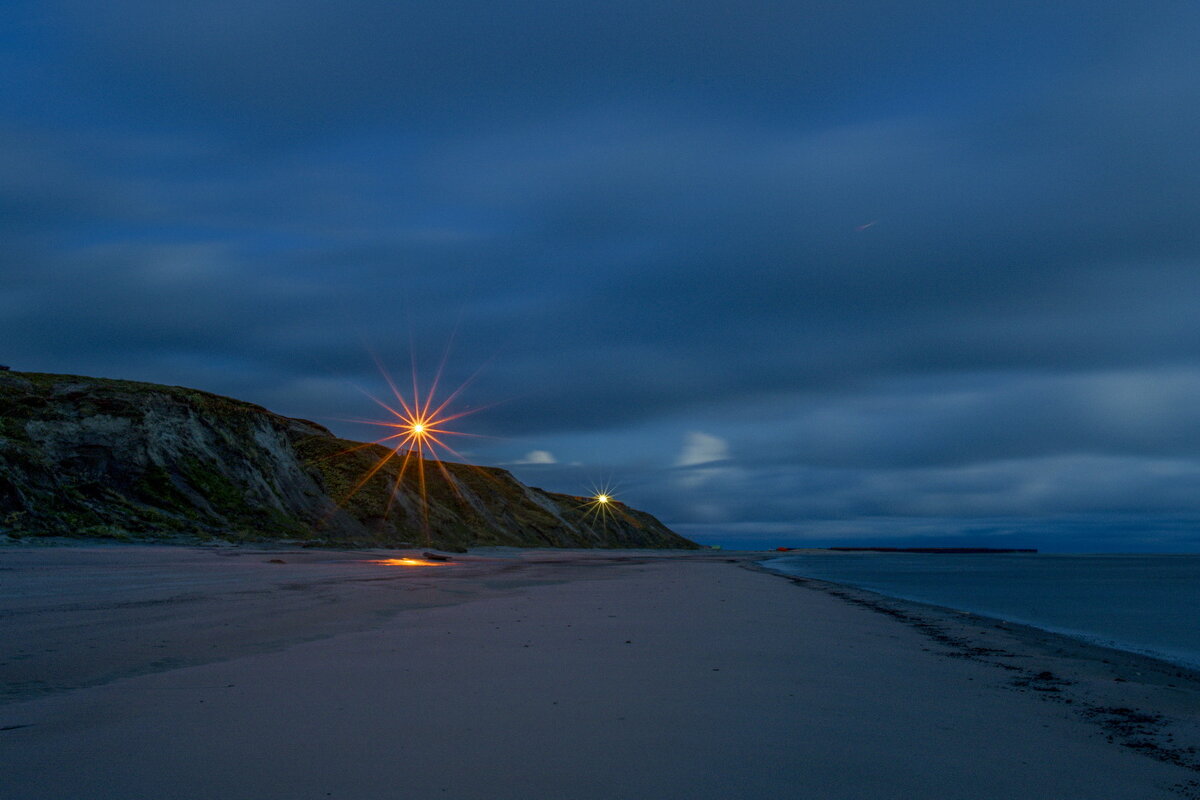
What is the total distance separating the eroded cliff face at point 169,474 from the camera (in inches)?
1067

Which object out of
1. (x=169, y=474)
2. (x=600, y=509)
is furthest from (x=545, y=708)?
(x=600, y=509)

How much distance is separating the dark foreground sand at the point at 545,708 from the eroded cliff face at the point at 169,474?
60.9ft

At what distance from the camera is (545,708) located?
5.45 metres

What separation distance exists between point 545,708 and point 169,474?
33333 mm

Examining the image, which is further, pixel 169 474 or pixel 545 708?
pixel 169 474

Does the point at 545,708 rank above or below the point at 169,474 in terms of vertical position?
below

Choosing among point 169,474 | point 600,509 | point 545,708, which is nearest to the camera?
point 545,708

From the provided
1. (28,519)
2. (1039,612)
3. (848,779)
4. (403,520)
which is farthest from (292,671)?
(403,520)

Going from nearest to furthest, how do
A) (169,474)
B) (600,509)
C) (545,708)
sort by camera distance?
(545,708) → (169,474) → (600,509)

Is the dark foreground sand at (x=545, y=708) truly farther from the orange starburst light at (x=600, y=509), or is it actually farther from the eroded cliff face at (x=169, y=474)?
the orange starburst light at (x=600, y=509)

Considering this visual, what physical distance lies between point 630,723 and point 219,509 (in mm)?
33876

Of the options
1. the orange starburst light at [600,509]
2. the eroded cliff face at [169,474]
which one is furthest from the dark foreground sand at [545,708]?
the orange starburst light at [600,509]

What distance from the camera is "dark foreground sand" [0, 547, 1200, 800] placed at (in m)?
3.98

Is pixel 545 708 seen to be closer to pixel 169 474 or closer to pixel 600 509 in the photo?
pixel 169 474
